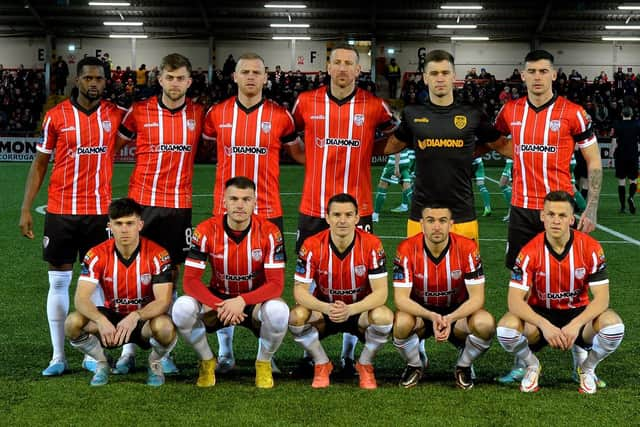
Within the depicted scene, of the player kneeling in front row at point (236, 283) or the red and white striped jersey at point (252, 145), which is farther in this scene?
the red and white striped jersey at point (252, 145)

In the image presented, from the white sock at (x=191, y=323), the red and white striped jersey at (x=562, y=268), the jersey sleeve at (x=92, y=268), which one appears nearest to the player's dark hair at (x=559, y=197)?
the red and white striped jersey at (x=562, y=268)

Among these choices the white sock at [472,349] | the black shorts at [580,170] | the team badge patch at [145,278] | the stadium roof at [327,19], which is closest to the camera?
the white sock at [472,349]

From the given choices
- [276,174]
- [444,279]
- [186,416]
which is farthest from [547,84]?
[186,416]

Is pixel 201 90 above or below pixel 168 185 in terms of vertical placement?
above

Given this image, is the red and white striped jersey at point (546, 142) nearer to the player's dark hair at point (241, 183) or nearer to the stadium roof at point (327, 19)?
the player's dark hair at point (241, 183)

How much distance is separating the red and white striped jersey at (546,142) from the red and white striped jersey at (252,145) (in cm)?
156

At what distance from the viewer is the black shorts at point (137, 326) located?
17.3 feet

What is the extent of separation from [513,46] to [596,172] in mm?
30946

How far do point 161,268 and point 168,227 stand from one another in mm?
574

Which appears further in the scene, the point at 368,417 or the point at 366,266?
the point at 366,266

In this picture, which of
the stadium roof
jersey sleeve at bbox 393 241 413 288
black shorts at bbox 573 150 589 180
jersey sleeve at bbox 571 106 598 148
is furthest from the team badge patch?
the stadium roof

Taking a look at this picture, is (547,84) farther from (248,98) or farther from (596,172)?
(248,98)

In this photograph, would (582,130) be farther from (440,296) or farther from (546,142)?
(440,296)

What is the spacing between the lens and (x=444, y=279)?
5371 mm
